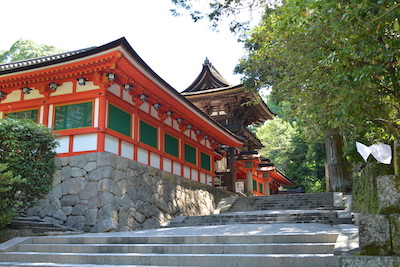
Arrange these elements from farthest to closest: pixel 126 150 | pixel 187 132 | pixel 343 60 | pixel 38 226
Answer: pixel 187 132 < pixel 126 150 < pixel 38 226 < pixel 343 60

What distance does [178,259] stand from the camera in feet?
20.9

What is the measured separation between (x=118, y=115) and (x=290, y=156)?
2494 centimetres

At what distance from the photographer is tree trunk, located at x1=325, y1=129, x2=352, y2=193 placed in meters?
17.7

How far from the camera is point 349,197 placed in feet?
50.1

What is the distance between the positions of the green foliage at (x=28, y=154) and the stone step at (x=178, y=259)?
5.38 feet

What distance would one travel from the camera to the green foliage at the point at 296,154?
28.0 m

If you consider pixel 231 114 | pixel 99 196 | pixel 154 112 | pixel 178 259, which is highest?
pixel 231 114

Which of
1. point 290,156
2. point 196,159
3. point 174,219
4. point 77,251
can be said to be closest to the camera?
point 77,251

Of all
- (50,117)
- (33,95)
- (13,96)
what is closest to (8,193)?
(50,117)

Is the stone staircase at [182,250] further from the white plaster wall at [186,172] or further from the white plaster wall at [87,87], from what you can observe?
the white plaster wall at [186,172]

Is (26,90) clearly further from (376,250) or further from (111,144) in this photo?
(376,250)

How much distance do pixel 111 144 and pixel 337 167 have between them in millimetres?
11587

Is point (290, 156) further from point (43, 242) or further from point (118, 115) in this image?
point (43, 242)

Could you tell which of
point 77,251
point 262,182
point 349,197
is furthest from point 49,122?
point 262,182
